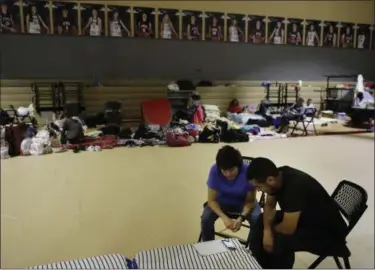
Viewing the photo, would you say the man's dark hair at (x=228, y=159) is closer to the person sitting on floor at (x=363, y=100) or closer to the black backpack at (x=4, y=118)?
the person sitting on floor at (x=363, y=100)

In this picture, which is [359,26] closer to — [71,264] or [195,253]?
[195,253]

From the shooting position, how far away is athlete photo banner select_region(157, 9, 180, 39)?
100 centimetres

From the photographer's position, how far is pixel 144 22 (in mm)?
987

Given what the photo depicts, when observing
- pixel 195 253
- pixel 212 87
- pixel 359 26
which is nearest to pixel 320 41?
pixel 359 26

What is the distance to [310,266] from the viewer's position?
0.98m

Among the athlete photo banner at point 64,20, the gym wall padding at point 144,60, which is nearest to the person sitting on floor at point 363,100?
the gym wall padding at point 144,60

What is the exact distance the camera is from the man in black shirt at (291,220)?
778mm

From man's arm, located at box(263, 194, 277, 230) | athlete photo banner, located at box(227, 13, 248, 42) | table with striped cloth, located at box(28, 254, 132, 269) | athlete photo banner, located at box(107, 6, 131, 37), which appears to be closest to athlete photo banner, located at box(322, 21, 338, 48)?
athlete photo banner, located at box(227, 13, 248, 42)

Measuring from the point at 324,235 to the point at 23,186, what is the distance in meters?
1.29

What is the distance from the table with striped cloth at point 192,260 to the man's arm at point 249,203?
0.31 ft

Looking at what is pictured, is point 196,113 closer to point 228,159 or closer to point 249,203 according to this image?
point 228,159

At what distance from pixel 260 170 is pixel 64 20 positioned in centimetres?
63

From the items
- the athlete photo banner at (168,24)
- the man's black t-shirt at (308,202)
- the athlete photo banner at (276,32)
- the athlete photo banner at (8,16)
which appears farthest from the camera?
the athlete photo banner at (168,24)

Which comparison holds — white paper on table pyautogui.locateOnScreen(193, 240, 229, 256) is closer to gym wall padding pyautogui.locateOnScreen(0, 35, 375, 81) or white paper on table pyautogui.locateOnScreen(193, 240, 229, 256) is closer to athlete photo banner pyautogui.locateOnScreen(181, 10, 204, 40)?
gym wall padding pyautogui.locateOnScreen(0, 35, 375, 81)
